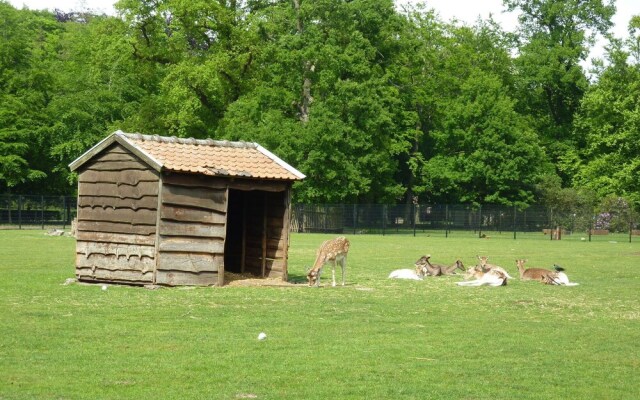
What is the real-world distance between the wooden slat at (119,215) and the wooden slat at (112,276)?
1.17 metres

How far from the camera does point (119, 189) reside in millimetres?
23766

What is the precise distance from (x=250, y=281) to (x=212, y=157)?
313 cm

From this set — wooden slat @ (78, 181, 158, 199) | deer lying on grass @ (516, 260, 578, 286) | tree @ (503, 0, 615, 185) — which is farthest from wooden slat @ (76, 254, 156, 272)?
tree @ (503, 0, 615, 185)

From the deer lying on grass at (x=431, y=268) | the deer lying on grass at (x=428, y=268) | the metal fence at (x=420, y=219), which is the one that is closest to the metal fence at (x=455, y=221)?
the metal fence at (x=420, y=219)

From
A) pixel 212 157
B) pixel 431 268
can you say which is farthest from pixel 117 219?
pixel 431 268

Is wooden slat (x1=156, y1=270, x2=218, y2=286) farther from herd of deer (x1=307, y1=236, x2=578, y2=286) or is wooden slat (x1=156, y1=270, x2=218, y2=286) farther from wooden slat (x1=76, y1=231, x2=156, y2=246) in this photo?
herd of deer (x1=307, y1=236, x2=578, y2=286)

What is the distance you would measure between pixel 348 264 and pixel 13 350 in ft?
66.4

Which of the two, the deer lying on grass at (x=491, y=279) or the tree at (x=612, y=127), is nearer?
the deer lying on grass at (x=491, y=279)

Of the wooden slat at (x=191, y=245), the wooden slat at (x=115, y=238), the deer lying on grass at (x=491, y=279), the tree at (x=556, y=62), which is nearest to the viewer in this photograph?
the wooden slat at (x=191, y=245)

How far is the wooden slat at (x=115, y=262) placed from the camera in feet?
75.4

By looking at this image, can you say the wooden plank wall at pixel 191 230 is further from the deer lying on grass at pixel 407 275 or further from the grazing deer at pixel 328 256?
the deer lying on grass at pixel 407 275

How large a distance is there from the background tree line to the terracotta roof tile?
33.7 m

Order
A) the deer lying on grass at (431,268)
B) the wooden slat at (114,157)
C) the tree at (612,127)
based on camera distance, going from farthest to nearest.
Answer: the tree at (612,127) → the deer lying on grass at (431,268) → the wooden slat at (114,157)

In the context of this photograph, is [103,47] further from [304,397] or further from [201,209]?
[304,397]
